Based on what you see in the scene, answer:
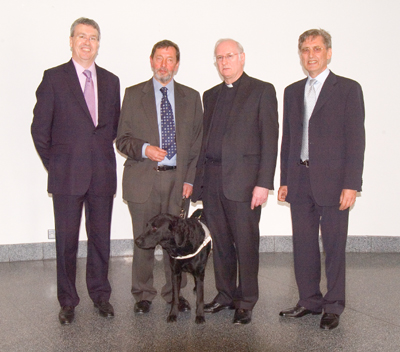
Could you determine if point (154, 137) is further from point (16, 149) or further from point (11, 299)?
point (16, 149)

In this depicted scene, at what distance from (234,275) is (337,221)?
32.6 inches

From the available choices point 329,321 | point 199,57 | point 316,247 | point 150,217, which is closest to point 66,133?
point 150,217

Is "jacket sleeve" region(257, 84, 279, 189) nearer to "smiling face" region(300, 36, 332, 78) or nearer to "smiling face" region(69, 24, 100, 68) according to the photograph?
"smiling face" region(300, 36, 332, 78)

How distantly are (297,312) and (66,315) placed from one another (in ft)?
5.16

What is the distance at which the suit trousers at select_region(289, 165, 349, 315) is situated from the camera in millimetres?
3248

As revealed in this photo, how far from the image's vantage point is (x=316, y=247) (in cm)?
342

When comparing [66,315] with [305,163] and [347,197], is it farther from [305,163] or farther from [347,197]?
[347,197]

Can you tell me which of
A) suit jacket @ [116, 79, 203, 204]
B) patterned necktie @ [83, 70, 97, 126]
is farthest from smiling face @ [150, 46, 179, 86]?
patterned necktie @ [83, 70, 97, 126]

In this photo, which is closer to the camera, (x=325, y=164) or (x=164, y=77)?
(x=325, y=164)

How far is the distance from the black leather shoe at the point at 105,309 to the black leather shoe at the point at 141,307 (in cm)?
17

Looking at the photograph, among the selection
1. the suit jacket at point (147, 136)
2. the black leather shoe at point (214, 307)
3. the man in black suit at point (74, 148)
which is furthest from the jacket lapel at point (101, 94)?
the black leather shoe at point (214, 307)

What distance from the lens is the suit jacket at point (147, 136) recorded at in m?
3.43

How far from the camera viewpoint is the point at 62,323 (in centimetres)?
328

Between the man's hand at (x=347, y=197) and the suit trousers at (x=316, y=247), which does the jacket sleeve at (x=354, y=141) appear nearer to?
the man's hand at (x=347, y=197)
